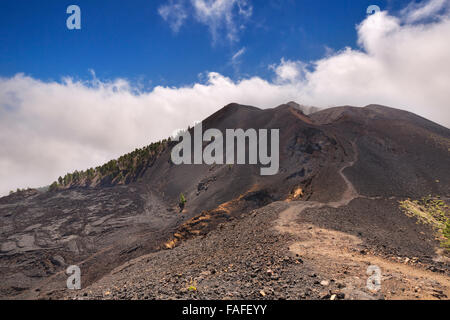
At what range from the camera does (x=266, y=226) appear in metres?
17.1

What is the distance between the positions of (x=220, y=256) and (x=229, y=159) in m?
32.8

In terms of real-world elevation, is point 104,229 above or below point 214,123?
below

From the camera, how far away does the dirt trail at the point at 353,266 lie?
7391 millimetres

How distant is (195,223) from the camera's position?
26.4 m

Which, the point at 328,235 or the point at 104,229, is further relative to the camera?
the point at 104,229

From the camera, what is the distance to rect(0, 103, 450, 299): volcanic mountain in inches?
368

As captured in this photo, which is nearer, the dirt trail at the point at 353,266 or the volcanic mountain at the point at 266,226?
the dirt trail at the point at 353,266

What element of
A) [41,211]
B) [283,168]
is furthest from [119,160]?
[283,168]

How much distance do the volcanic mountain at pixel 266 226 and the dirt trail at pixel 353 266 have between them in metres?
0.08

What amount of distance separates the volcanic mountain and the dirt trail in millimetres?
80

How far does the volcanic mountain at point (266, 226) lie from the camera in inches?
368

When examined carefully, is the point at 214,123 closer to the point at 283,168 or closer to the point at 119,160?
the point at 119,160

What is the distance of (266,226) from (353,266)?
24.7ft
